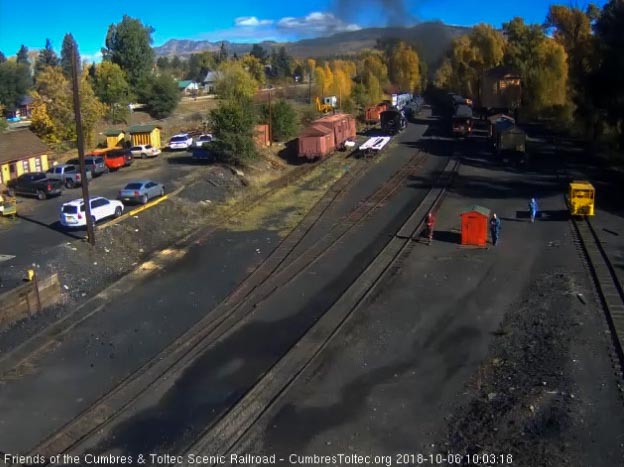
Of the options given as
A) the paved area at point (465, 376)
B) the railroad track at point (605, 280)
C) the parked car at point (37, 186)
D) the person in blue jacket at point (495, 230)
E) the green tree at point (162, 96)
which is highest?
the green tree at point (162, 96)

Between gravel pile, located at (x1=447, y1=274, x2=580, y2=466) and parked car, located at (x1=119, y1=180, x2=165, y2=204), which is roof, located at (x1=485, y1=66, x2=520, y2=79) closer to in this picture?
parked car, located at (x1=119, y1=180, x2=165, y2=204)

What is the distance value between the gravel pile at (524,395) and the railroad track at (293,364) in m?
3.56

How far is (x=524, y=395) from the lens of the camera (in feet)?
38.1

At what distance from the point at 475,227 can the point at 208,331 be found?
1118cm

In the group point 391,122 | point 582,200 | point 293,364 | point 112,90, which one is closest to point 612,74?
point 582,200

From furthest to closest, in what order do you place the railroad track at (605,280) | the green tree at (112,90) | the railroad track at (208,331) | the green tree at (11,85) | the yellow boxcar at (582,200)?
the green tree at (11,85), the green tree at (112,90), the yellow boxcar at (582,200), the railroad track at (605,280), the railroad track at (208,331)

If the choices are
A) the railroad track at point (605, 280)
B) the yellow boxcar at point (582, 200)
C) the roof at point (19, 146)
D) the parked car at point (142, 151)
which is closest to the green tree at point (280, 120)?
the parked car at point (142, 151)

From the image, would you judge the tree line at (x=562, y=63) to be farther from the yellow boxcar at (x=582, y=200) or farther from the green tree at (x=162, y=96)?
the green tree at (x=162, y=96)

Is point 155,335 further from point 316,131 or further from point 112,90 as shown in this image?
point 112,90

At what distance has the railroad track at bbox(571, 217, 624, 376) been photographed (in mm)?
13820

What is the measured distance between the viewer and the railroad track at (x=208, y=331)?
11.0m

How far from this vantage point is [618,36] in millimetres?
35531

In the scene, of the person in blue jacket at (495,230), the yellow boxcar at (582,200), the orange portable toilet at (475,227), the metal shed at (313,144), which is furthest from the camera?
the metal shed at (313,144)

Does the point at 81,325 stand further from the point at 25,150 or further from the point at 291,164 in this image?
the point at 291,164
